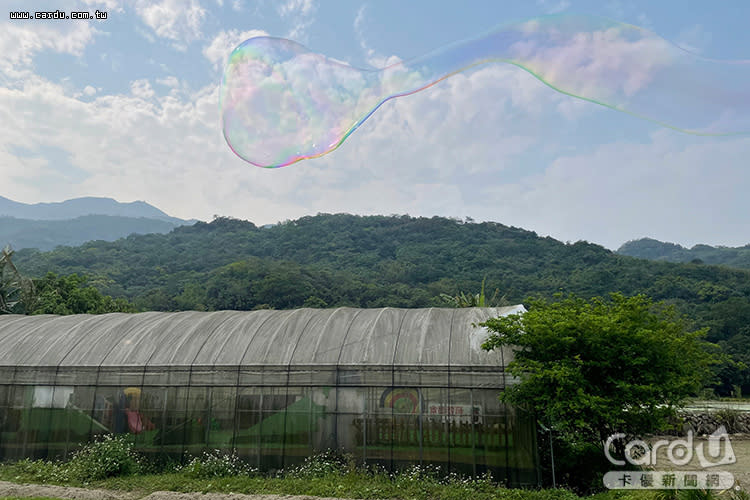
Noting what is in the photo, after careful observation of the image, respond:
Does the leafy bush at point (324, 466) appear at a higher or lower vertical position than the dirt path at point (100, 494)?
higher

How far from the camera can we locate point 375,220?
140625 mm

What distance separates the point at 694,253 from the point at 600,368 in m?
179

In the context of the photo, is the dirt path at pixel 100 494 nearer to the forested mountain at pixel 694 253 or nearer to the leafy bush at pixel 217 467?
the leafy bush at pixel 217 467

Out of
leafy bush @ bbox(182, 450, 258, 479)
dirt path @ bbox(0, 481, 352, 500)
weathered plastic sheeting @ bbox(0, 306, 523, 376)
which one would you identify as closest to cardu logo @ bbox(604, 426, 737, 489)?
weathered plastic sheeting @ bbox(0, 306, 523, 376)

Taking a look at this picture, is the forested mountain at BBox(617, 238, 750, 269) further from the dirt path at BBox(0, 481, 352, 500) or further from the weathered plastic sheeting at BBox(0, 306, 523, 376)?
the dirt path at BBox(0, 481, 352, 500)

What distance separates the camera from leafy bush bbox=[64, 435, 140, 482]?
16.5 meters

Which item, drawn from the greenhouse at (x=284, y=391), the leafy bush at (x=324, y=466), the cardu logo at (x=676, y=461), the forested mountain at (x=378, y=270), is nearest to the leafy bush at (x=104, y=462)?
the greenhouse at (x=284, y=391)

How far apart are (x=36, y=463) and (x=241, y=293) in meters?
67.6

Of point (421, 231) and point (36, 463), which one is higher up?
point (421, 231)

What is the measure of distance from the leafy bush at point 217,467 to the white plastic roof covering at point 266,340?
2.98m

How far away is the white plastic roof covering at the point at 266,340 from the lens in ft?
57.9

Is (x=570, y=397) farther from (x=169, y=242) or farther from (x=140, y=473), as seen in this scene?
(x=169, y=242)

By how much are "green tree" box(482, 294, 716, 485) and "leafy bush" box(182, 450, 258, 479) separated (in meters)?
8.31

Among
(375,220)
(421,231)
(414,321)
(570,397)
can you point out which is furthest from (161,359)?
(375,220)
